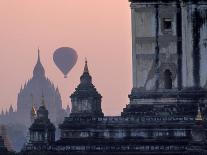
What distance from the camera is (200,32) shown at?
7712 centimetres

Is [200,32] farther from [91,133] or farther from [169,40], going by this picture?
[91,133]

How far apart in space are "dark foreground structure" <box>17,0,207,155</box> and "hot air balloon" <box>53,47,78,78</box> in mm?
72106

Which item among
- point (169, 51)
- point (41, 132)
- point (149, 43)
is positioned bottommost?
point (41, 132)

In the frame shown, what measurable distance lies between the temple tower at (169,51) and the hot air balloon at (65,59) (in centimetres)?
7213

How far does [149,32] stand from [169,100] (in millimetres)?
3958

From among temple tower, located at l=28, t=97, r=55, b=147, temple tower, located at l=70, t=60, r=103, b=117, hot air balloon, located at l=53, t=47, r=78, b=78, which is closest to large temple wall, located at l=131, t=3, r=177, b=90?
temple tower, located at l=70, t=60, r=103, b=117

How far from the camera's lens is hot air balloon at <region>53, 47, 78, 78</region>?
15525cm

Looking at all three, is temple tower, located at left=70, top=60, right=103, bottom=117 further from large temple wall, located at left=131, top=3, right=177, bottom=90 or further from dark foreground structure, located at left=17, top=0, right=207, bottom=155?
large temple wall, located at left=131, top=3, right=177, bottom=90

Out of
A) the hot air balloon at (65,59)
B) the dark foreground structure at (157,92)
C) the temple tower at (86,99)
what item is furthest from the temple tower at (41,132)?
the hot air balloon at (65,59)

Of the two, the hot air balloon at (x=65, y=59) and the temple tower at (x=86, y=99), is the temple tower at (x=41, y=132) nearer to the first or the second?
the temple tower at (x=86, y=99)

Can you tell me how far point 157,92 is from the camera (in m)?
77.7

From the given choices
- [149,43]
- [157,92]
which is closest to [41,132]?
[157,92]

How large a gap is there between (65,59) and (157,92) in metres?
81.4

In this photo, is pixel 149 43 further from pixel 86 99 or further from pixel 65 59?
pixel 65 59
